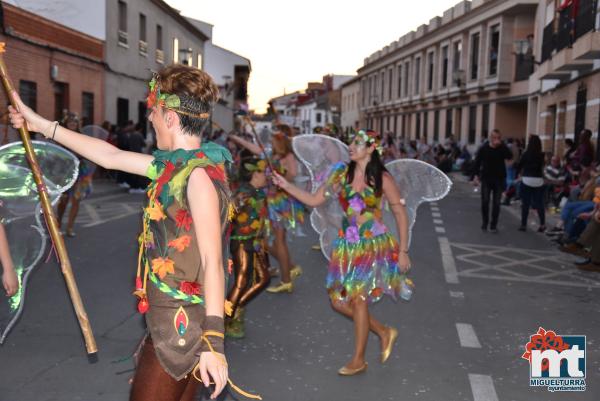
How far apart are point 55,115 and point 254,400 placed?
18821 mm

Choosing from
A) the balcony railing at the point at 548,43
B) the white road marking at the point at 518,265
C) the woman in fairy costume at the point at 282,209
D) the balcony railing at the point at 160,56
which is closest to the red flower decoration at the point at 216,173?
the woman in fairy costume at the point at 282,209

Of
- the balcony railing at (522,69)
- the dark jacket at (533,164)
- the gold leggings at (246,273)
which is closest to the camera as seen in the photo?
the gold leggings at (246,273)

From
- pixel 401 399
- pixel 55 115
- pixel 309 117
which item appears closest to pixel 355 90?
pixel 309 117

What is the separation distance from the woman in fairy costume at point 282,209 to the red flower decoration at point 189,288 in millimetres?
4244

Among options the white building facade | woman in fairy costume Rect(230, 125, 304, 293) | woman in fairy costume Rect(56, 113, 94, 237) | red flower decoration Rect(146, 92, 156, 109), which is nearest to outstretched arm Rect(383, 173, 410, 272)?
woman in fairy costume Rect(230, 125, 304, 293)

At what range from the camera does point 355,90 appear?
7162 cm

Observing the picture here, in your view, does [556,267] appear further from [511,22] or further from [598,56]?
[511,22]

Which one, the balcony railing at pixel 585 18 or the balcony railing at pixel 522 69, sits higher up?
the balcony railing at pixel 522 69

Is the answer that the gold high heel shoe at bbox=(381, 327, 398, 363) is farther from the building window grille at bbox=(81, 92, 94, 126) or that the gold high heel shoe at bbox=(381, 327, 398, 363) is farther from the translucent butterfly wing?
the building window grille at bbox=(81, 92, 94, 126)

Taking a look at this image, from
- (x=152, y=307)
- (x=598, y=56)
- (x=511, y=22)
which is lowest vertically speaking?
(x=152, y=307)

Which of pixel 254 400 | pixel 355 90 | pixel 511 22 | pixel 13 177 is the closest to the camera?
pixel 13 177

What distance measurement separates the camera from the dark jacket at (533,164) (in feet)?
43.7

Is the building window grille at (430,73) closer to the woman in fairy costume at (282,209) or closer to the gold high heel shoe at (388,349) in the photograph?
the woman in fairy costume at (282,209)

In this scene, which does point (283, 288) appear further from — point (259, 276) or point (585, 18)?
point (585, 18)
